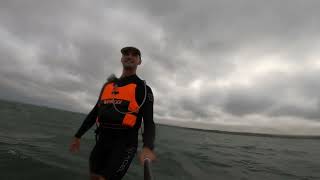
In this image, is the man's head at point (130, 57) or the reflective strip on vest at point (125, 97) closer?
the reflective strip on vest at point (125, 97)

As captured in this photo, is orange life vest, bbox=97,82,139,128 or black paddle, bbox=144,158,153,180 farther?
orange life vest, bbox=97,82,139,128

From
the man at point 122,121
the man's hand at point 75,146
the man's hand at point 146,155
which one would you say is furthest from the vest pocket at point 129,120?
the man's hand at point 75,146

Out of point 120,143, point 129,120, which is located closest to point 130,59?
point 129,120

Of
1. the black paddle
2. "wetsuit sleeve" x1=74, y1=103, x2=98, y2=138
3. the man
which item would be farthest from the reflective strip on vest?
the black paddle

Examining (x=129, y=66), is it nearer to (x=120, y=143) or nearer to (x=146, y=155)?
(x=120, y=143)

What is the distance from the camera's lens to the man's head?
493cm

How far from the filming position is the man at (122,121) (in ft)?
15.1

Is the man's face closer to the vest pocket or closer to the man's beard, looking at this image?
the man's beard

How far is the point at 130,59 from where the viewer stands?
4.96m

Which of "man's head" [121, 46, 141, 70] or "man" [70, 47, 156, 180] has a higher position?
"man's head" [121, 46, 141, 70]

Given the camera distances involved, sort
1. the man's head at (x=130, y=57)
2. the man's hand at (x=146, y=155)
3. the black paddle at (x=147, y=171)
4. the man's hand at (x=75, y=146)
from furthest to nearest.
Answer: the man's hand at (x=75, y=146) < the man's head at (x=130, y=57) < the man's hand at (x=146, y=155) < the black paddle at (x=147, y=171)

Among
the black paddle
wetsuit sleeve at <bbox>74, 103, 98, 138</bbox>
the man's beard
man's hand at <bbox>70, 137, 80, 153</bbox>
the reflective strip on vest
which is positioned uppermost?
the man's beard

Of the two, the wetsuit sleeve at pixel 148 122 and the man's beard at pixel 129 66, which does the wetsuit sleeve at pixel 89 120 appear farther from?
the wetsuit sleeve at pixel 148 122

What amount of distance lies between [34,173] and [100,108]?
4875mm
